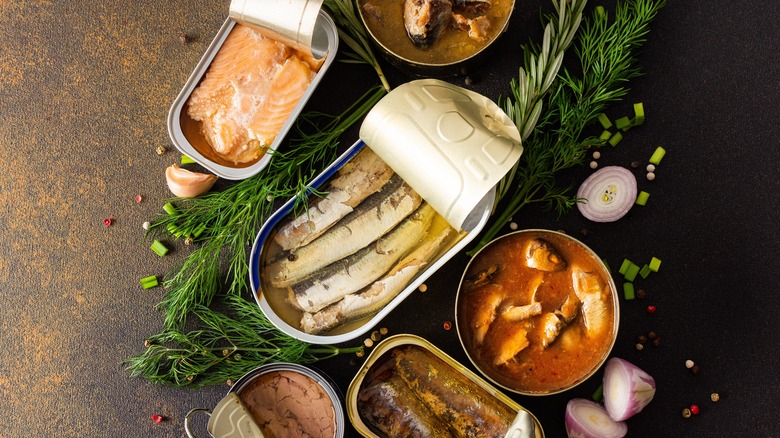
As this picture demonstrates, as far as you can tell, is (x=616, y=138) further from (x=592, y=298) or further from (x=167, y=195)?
(x=167, y=195)

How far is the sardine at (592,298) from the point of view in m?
1.66

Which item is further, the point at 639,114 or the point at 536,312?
the point at 639,114

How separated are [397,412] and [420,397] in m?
0.08

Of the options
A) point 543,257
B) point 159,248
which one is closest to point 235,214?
point 159,248

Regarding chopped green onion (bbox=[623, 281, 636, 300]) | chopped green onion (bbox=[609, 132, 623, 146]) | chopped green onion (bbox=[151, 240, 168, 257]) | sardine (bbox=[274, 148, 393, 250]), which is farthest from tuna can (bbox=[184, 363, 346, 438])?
chopped green onion (bbox=[609, 132, 623, 146])

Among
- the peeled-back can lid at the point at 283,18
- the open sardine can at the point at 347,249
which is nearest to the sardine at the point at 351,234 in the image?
the open sardine can at the point at 347,249

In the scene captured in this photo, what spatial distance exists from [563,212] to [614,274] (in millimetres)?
250

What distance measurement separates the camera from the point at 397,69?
187 cm

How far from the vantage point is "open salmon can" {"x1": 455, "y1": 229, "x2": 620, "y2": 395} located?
1.66 m

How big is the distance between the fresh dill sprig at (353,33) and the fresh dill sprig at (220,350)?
85 centimetres

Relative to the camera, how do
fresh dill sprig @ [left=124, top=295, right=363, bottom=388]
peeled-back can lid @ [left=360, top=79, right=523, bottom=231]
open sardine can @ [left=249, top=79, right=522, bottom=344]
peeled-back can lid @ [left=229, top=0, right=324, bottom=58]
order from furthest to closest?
fresh dill sprig @ [left=124, top=295, right=363, bottom=388] < open sardine can @ [left=249, top=79, right=522, bottom=344] < peeled-back can lid @ [left=229, top=0, right=324, bottom=58] < peeled-back can lid @ [left=360, top=79, right=523, bottom=231]

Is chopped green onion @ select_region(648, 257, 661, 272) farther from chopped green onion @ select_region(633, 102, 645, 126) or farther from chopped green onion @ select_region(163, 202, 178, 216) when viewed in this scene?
chopped green onion @ select_region(163, 202, 178, 216)

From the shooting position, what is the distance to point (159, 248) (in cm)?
189

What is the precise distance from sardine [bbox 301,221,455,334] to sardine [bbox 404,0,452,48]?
1.86 feet
